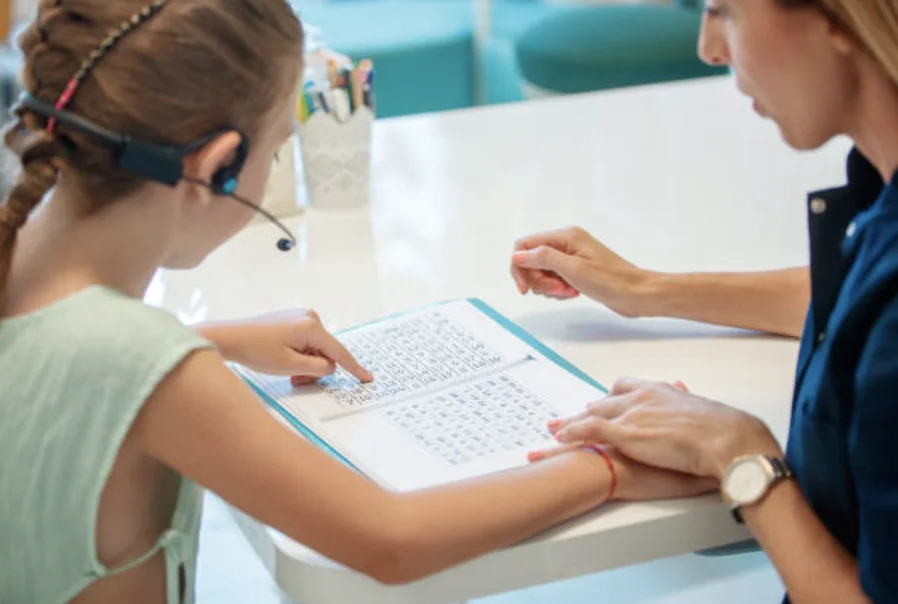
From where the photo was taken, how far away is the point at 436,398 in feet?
3.51

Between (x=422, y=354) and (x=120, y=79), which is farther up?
(x=120, y=79)

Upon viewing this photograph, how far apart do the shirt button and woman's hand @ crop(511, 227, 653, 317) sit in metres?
0.27

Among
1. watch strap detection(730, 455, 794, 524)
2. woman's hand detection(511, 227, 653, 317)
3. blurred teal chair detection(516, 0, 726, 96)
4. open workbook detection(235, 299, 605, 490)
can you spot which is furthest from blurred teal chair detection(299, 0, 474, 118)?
watch strap detection(730, 455, 794, 524)

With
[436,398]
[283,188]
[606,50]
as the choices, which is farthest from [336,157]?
[606,50]

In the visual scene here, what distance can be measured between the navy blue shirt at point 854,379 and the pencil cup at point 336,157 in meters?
0.69

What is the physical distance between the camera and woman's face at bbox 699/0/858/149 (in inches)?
34.2

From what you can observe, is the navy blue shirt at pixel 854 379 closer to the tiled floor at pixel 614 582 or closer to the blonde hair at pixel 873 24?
the blonde hair at pixel 873 24

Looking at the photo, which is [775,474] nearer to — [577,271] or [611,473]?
[611,473]

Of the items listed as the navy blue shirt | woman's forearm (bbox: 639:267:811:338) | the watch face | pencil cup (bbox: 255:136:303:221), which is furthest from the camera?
pencil cup (bbox: 255:136:303:221)

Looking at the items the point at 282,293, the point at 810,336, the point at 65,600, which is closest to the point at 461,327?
the point at 282,293

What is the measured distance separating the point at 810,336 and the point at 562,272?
0.33 metres

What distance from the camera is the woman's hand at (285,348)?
1.10 meters

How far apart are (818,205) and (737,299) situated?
236 millimetres

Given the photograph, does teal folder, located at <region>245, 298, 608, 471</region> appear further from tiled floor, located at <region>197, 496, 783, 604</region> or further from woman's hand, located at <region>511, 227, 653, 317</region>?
tiled floor, located at <region>197, 496, 783, 604</region>
